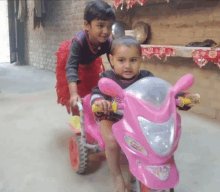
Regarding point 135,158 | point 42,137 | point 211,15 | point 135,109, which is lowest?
point 42,137

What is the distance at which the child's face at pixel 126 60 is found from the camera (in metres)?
1.26

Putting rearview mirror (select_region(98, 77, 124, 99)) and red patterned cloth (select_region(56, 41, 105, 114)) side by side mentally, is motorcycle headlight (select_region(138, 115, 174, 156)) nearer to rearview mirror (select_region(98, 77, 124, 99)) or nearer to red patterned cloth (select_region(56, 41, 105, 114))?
rearview mirror (select_region(98, 77, 124, 99))

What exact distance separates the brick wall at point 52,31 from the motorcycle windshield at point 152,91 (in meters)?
3.99

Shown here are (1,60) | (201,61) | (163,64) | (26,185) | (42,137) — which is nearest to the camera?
(26,185)

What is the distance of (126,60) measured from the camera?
1.29 m

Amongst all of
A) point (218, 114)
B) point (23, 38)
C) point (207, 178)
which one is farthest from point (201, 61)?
point (23, 38)

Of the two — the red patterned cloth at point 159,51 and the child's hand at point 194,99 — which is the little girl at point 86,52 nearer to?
the child's hand at point 194,99

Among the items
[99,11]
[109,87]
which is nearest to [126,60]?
[109,87]

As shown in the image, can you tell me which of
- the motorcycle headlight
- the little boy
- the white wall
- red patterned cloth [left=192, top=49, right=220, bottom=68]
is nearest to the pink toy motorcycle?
the motorcycle headlight

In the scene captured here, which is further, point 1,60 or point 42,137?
point 1,60

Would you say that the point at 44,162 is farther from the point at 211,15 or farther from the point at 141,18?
the point at 141,18

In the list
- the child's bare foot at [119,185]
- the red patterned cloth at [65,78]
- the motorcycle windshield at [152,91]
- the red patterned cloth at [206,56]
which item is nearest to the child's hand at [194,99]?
the motorcycle windshield at [152,91]

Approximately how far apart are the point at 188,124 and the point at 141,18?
2.22 meters

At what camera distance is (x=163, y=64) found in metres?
3.46
